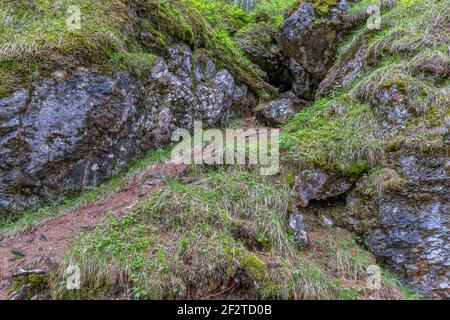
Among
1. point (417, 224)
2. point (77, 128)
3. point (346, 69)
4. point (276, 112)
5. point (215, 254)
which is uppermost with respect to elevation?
point (346, 69)

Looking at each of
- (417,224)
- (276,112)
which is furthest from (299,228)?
(276,112)

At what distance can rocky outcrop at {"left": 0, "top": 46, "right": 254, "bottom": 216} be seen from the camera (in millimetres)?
4020

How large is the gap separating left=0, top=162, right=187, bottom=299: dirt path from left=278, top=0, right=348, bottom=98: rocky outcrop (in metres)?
4.15

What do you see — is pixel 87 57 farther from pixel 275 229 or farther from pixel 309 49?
pixel 309 49

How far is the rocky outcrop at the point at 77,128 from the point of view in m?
4.02

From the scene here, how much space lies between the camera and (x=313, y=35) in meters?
6.75

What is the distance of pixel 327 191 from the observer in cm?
427

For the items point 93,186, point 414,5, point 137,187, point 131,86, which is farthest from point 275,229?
point 414,5

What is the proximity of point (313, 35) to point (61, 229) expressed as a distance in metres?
6.07

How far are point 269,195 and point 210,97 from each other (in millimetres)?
2931

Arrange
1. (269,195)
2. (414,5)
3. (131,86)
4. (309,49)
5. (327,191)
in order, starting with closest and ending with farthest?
(269,195) < (327,191) < (131,86) < (414,5) < (309,49)

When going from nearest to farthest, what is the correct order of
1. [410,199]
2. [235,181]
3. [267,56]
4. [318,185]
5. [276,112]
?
[410,199]
[235,181]
[318,185]
[276,112]
[267,56]

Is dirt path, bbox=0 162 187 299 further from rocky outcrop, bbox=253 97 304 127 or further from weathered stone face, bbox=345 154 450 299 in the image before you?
weathered stone face, bbox=345 154 450 299

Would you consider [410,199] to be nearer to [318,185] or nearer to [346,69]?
[318,185]
